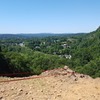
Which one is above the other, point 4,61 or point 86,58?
point 4,61

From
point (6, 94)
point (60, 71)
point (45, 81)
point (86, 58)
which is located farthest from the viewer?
point (86, 58)

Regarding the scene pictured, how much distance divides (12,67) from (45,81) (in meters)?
37.7

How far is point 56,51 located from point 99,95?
14298 centimetres

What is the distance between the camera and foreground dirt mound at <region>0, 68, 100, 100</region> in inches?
357

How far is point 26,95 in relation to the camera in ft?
29.8

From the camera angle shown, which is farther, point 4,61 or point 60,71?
point 4,61

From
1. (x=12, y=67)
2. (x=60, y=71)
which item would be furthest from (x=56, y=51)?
(x=60, y=71)

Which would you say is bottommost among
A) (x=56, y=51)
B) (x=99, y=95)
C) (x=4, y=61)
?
(x=56, y=51)

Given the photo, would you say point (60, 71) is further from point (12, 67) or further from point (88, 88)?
point (12, 67)

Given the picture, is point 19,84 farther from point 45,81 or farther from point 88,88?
point 88,88

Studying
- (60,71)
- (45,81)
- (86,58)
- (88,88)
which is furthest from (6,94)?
(86,58)

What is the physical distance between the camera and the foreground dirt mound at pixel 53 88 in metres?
9.07

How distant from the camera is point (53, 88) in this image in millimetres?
10031

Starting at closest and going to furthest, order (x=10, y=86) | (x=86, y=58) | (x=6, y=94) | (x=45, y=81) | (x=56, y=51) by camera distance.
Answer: (x=6, y=94)
(x=10, y=86)
(x=45, y=81)
(x=86, y=58)
(x=56, y=51)
